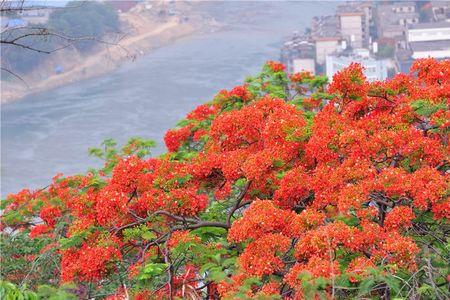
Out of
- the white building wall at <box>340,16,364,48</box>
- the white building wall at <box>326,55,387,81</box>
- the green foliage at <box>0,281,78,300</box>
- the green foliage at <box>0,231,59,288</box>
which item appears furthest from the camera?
the white building wall at <box>340,16,364,48</box>

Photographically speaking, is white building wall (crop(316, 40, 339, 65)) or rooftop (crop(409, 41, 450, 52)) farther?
white building wall (crop(316, 40, 339, 65))

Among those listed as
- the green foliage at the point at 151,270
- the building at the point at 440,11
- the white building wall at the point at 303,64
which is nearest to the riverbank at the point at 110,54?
the white building wall at the point at 303,64

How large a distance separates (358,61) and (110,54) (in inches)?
517

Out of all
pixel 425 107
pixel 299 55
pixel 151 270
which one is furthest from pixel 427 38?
pixel 151 270

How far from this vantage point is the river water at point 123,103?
78.2 ft

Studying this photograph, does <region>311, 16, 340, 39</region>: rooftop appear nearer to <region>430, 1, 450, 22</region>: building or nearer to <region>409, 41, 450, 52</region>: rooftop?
<region>430, 1, 450, 22</region>: building

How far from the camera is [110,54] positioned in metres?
33.2

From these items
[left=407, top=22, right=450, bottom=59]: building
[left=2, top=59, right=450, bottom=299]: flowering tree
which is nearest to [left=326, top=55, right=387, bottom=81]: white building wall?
[left=407, top=22, right=450, bottom=59]: building

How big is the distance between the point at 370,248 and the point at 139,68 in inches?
1351

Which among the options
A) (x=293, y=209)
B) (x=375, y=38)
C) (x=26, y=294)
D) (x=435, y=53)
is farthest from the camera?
(x=375, y=38)

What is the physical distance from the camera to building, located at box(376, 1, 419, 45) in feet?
114

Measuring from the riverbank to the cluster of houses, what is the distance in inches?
277

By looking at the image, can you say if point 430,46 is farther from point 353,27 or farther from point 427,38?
point 353,27

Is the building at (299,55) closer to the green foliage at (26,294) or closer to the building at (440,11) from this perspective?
the building at (440,11)
